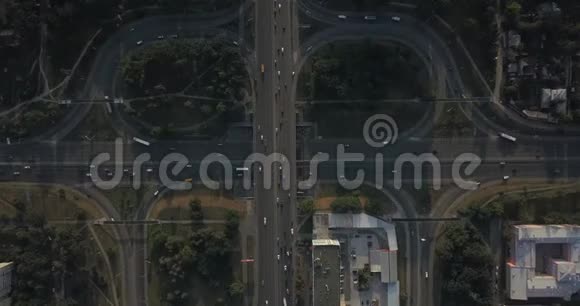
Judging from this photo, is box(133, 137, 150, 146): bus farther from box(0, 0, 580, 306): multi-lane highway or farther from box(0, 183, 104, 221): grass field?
box(0, 183, 104, 221): grass field

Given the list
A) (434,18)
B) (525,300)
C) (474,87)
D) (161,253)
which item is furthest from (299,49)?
(525,300)

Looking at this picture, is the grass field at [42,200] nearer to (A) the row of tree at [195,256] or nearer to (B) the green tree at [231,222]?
(A) the row of tree at [195,256]

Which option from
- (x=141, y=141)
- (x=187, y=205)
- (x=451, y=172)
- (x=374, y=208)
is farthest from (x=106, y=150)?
(x=451, y=172)

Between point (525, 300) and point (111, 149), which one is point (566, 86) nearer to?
point (525, 300)

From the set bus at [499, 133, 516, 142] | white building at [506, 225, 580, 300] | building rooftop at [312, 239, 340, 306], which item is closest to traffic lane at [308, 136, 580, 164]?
bus at [499, 133, 516, 142]

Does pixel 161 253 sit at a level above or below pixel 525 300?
above

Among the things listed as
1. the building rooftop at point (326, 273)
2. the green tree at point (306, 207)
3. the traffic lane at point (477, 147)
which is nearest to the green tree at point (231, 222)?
the green tree at point (306, 207)
